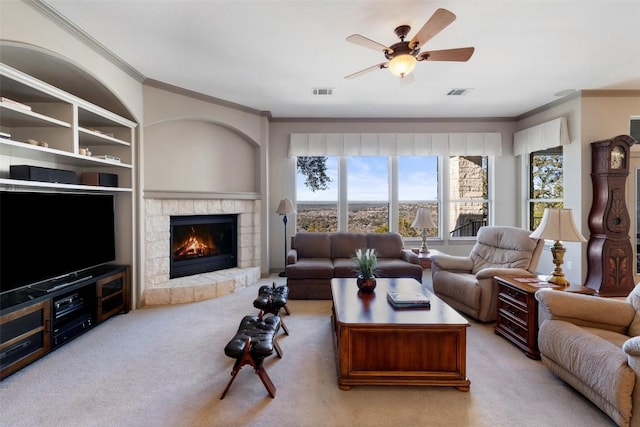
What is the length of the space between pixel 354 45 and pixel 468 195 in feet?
Answer: 13.0

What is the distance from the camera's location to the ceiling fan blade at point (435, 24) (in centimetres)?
199

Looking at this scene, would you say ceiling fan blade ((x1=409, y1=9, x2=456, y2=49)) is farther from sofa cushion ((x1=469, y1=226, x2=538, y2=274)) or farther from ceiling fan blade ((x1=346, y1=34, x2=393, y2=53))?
sofa cushion ((x1=469, y1=226, x2=538, y2=274))

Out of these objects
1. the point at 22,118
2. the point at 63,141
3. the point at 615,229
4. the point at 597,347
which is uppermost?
the point at 22,118

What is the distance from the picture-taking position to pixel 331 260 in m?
4.70

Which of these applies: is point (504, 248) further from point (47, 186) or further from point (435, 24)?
point (47, 186)

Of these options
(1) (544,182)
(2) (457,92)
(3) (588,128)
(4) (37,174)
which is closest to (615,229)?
(1) (544,182)

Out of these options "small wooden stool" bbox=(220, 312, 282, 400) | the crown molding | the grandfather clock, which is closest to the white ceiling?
the crown molding

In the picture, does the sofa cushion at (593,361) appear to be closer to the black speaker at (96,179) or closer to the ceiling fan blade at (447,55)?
the ceiling fan blade at (447,55)

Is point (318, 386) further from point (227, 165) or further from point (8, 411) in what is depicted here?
point (227, 165)

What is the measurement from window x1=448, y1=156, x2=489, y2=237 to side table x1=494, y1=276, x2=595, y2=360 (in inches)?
115

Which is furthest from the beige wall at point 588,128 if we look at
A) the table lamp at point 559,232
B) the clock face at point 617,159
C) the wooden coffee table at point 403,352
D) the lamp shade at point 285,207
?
the lamp shade at point 285,207

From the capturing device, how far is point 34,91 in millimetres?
2564

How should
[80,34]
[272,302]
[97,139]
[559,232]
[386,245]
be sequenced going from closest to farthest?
[559,232]
[80,34]
[272,302]
[97,139]
[386,245]

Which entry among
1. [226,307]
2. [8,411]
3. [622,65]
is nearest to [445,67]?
[622,65]
